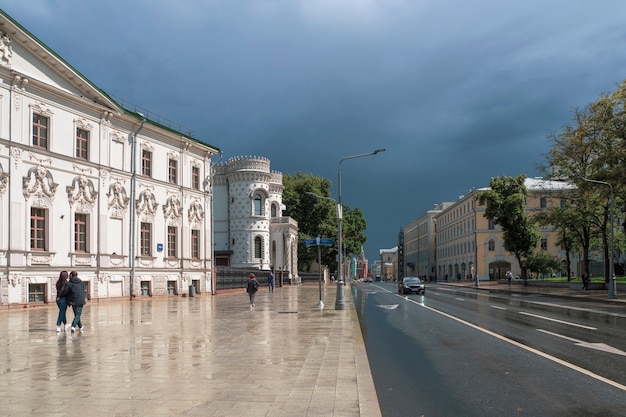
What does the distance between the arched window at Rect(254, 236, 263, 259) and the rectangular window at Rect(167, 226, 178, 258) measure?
19.3 meters

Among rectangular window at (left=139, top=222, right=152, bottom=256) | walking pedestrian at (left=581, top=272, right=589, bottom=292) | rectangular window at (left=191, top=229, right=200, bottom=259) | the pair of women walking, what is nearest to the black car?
walking pedestrian at (left=581, top=272, right=589, bottom=292)

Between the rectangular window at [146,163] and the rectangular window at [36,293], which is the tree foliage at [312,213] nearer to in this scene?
the rectangular window at [146,163]

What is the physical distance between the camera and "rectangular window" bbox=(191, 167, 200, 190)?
4131 centimetres

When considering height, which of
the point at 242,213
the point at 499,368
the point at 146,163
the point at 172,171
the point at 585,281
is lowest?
the point at 585,281

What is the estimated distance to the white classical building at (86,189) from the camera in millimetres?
26203

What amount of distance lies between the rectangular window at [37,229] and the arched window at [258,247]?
1217 inches

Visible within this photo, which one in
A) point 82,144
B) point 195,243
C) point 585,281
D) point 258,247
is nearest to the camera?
point 82,144

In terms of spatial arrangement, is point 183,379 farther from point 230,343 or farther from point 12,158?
point 12,158

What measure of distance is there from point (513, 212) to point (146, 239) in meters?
39.6

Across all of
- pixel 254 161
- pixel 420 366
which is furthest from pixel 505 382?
pixel 254 161

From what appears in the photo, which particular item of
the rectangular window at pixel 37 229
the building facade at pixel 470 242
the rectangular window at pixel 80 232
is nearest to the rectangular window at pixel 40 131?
the rectangular window at pixel 37 229

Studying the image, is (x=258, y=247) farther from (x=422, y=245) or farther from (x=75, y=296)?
(x=422, y=245)

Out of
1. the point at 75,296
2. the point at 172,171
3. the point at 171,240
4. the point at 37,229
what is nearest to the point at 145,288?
the point at 171,240

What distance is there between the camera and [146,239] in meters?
36.4
